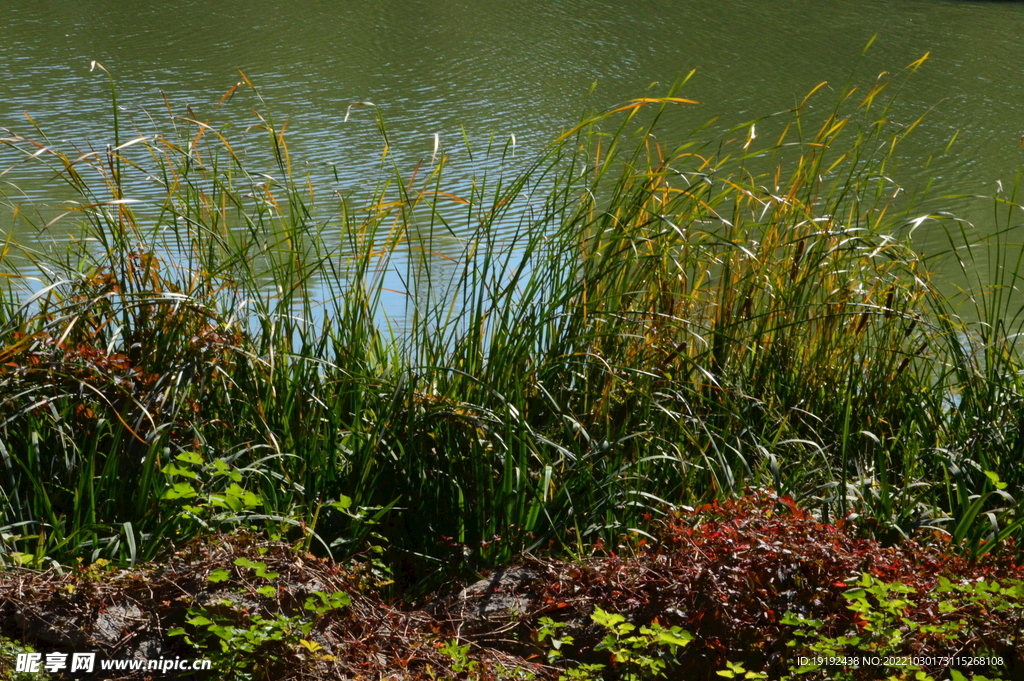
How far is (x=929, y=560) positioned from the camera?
200 cm

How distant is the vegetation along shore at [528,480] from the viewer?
70.8 inches

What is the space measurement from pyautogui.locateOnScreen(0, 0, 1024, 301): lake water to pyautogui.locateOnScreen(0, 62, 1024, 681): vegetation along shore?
3.08m

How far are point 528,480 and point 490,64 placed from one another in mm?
8233

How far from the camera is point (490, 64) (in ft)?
32.5

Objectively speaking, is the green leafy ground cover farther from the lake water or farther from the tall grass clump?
the lake water

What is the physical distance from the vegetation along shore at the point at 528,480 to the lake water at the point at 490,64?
10.1ft

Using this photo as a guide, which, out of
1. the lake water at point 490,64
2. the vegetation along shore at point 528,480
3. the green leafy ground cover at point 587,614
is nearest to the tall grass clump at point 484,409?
the vegetation along shore at point 528,480

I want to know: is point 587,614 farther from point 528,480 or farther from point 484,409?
point 484,409

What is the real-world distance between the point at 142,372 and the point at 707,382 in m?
1.32

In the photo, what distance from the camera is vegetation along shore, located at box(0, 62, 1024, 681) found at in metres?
1.80

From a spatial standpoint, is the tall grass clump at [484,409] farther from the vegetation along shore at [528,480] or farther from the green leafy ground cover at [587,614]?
the green leafy ground cover at [587,614]

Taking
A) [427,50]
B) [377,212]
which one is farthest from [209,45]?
[377,212]

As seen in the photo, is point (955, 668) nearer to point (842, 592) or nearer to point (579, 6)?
point (842, 592)

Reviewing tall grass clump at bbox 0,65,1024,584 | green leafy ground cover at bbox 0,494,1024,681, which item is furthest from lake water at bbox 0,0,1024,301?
green leafy ground cover at bbox 0,494,1024,681
